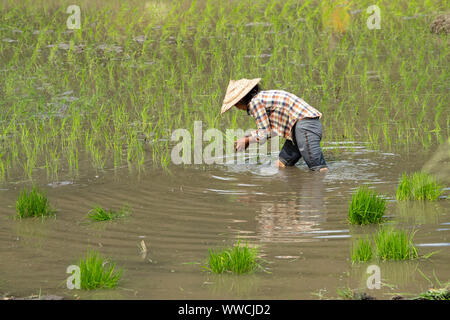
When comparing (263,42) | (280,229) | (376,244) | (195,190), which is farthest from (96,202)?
(263,42)

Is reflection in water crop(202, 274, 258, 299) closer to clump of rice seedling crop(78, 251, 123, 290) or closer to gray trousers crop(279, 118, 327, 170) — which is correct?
clump of rice seedling crop(78, 251, 123, 290)

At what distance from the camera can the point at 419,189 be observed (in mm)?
5129

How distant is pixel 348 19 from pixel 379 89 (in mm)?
2718

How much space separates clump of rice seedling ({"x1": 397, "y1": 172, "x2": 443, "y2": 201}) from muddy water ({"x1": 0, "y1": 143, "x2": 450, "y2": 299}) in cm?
9

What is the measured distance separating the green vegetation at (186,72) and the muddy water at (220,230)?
0.74 meters

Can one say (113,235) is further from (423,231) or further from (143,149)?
(143,149)

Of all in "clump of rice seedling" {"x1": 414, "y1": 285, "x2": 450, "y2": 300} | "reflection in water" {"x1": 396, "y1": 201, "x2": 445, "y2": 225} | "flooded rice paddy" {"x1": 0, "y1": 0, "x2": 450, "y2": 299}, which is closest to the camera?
"clump of rice seedling" {"x1": 414, "y1": 285, "x2": 450, "y2": 300}

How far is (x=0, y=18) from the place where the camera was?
40.3 feet

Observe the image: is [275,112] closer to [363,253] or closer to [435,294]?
[363,253]

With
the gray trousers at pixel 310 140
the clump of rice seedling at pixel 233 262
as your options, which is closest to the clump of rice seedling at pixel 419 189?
the gray trousers at pixel 310 140

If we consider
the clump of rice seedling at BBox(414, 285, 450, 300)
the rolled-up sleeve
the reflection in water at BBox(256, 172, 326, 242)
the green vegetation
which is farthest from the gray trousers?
the clump of rice seedling at BBox(414, 285, 450, 300)

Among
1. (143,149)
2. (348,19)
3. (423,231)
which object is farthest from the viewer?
(348,19)

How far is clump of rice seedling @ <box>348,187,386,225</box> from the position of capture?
4527 mm

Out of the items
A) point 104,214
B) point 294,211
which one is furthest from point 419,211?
point 104,214
